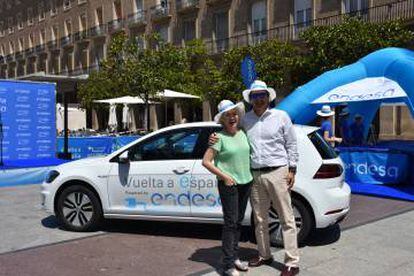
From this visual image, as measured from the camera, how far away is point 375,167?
37.8 feet

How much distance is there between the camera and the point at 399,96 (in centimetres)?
1140

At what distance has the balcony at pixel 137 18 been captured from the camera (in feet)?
149

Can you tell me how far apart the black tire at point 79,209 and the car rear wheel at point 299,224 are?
2.41 metres

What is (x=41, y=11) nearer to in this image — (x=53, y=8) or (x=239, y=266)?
(x=53, y=8)

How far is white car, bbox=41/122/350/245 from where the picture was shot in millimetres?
6746

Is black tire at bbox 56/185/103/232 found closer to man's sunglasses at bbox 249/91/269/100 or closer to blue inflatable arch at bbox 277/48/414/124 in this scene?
man's sunglasses at bbox 249/91/269/100

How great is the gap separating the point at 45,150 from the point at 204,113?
79.4ft

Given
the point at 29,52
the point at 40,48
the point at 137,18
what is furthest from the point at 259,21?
the point at 29,52

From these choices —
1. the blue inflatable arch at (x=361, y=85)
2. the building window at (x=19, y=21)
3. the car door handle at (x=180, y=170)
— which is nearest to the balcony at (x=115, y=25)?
the building window at (x=19, y=21)

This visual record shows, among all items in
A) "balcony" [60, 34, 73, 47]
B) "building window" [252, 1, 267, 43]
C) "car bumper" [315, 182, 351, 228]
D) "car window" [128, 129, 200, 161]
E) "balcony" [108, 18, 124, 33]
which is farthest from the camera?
"balcony" [60, 34, 73, 47]

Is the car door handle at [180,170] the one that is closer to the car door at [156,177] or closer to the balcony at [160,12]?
the car door at [156,177]

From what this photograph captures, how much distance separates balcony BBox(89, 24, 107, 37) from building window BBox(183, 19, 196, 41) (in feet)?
42.3

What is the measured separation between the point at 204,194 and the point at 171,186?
457mm

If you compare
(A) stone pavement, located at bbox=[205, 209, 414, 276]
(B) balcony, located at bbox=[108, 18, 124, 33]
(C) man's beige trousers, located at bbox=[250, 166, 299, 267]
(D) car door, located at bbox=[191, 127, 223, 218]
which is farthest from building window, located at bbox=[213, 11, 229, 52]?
(C) man's beige trousers, located at bbox=[250, 166, 299, 267]
